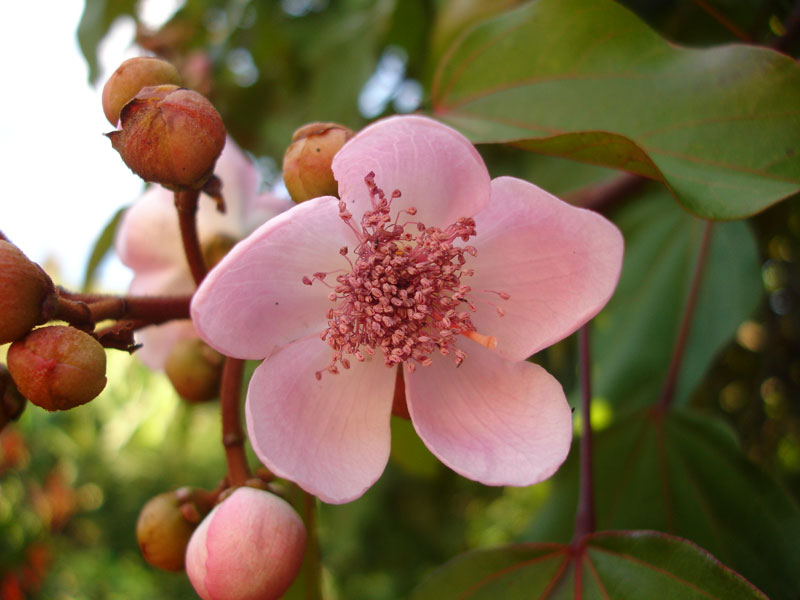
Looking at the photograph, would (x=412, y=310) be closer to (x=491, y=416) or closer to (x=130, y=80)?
(x=491, y=416)

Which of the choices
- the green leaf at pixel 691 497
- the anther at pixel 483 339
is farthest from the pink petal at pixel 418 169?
the green leaf at pixel 691 497

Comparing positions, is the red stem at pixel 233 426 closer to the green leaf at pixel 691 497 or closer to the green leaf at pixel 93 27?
the green leaf at pixel 691 497

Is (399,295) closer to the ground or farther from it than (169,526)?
farther from it

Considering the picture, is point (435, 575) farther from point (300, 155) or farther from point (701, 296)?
point (701, 296)

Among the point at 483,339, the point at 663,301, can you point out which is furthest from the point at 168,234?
the point at 663,301

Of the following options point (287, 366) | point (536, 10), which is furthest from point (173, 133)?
point (536, 10)

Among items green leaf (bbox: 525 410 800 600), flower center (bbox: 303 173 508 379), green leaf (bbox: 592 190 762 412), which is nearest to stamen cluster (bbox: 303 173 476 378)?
flower center (bbox: 303 173 508 379)
